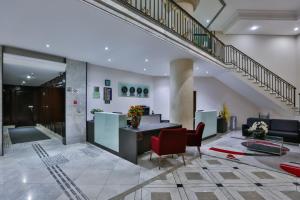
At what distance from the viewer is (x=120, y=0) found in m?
Answer: 3.07

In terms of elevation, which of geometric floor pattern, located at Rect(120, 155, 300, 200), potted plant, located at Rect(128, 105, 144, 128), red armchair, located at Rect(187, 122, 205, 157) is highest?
potted plant, located at Rect(128, 105, 144, 128)

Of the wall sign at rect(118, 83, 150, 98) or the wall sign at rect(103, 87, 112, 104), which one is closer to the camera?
the wall sign at rect(103, 87, 112, 104)

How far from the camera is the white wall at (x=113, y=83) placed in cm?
682

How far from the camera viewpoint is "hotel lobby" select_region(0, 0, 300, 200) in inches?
117

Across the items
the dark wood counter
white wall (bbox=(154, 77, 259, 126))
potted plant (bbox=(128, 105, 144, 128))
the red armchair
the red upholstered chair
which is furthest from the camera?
white wall (bbox=(154, 77, 259, 126))

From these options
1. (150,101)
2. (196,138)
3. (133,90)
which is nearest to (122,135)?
(196,138)

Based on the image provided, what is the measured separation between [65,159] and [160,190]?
2913mm

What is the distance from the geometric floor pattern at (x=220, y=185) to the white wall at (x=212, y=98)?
20.7ft

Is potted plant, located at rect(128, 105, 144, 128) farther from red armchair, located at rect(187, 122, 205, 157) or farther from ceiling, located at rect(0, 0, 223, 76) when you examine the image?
ceiling, located at rect(0, 0, 223, 76)

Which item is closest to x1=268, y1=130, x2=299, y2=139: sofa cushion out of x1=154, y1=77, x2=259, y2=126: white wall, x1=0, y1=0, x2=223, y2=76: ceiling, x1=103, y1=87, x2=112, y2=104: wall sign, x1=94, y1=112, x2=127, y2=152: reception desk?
x1=154, y1=77, x2=259, y2=126: white wall

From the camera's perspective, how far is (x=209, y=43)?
22.4 ft

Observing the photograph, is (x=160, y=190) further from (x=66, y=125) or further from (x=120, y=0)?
(x=66, y=125)

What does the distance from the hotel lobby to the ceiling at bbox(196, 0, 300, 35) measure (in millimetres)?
47

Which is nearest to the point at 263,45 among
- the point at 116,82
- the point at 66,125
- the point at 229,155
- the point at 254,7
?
the point at 254,7
